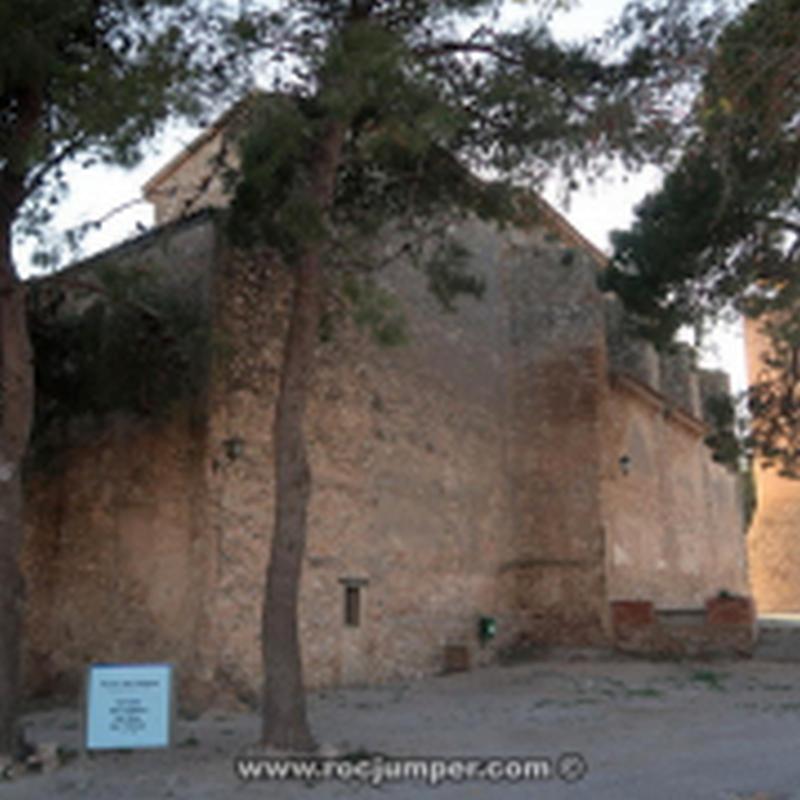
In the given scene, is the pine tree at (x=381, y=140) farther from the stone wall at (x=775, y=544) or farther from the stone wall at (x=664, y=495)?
the stone wall at (x=775, y=544)

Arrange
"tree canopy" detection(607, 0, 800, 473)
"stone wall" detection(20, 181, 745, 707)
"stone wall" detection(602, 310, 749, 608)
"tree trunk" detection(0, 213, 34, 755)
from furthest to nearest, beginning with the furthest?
"stone wall" detection(602, 310, 749, 608)
"stone wall" detection(20, 181, 745, 707)
"tree canopy" detection(607, 0, 800, 473)
"tree trunk" detection(0, 213, 34, 755)

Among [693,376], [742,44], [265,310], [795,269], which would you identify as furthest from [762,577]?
[742,44]

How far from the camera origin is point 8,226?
26.5 ft

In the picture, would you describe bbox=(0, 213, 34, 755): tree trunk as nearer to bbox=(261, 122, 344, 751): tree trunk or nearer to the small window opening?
bbox=(261, 122, 344, 751): tree trunk

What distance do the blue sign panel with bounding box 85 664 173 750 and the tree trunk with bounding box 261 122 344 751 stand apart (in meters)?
0.76

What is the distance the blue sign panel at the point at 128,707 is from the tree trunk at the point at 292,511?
0.76 metres

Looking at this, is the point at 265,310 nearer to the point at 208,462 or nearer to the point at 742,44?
the point at 208,462

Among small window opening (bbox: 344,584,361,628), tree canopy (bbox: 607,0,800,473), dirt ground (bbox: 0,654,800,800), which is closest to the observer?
dirt ground (bbox: 0,654,800,800)

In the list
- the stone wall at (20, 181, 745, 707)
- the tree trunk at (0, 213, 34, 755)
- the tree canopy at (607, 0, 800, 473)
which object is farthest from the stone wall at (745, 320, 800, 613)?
the tree trunk at (0, 213, 34, 755)

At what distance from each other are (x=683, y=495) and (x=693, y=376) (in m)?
3.16

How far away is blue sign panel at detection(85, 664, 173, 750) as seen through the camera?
7117mm

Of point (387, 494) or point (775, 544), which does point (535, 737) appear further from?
point (775, 544)

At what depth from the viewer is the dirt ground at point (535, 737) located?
21.0 ft

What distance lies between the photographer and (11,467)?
301 inches
